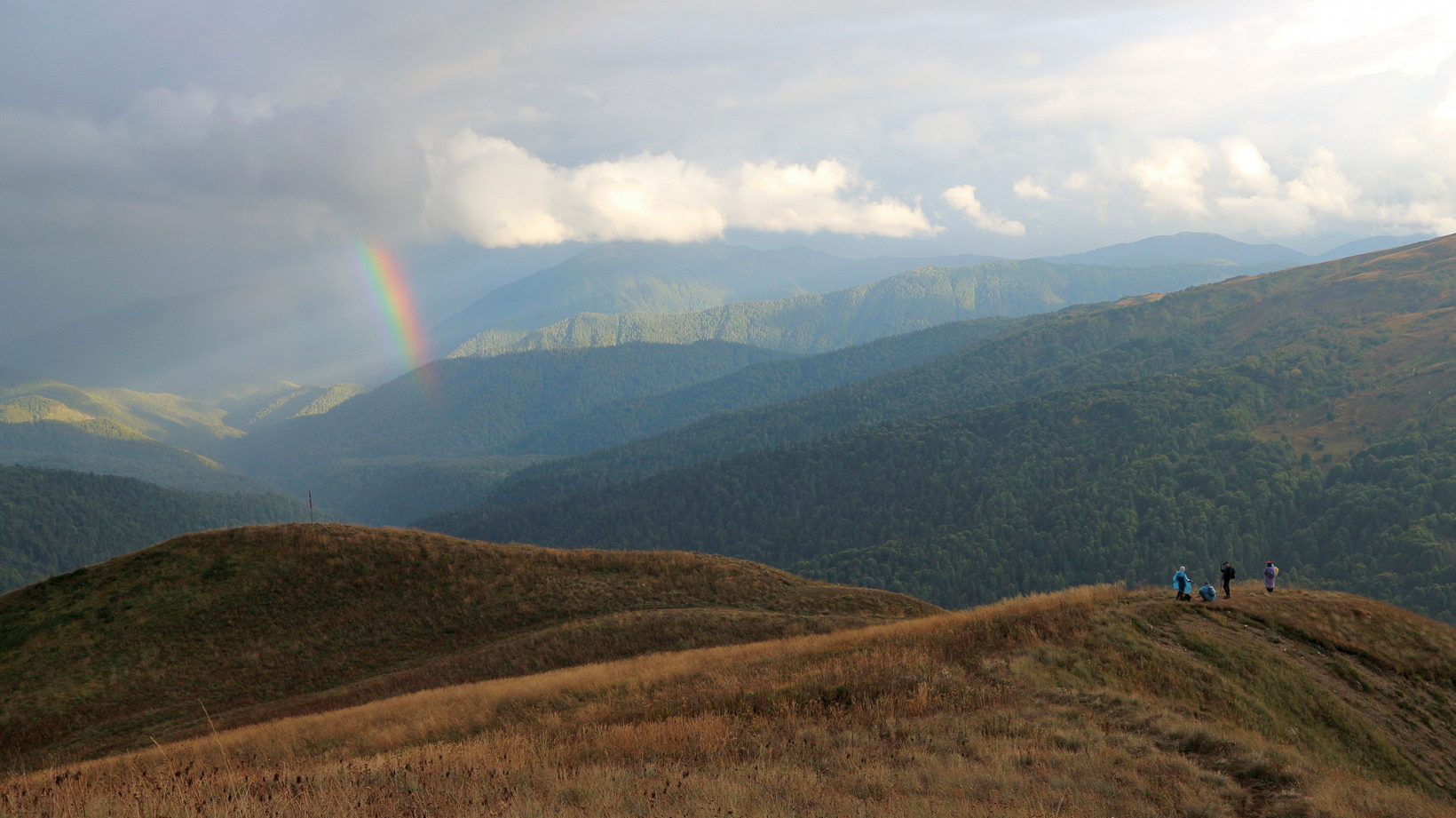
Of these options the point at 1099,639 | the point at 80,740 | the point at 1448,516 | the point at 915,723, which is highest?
the point at 915,723

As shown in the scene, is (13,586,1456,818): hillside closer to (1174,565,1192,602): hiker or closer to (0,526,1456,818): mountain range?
(0,526,1456,818): mountain range

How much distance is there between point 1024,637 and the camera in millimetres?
22719

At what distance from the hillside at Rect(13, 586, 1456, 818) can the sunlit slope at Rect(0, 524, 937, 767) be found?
11.1 m

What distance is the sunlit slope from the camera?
121ft

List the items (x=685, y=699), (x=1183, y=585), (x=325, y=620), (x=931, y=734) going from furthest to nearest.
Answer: (x=325, y=620), (x=1183, y=585), (x=685, y=699), (x=931, y=734)

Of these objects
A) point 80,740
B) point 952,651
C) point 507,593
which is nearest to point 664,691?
point 952,651

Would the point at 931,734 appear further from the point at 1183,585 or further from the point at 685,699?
the point at 1183,585

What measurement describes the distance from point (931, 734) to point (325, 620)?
143 feet

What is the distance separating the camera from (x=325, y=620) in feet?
155

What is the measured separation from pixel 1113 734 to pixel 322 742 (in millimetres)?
19570

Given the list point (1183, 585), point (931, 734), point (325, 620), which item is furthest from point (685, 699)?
point (325, 620)

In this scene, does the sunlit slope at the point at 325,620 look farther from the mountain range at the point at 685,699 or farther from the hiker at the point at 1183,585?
the hiker at the point at 1183,585

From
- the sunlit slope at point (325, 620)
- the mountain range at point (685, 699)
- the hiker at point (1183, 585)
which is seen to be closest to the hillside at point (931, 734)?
the mountain range at point (685, 699)

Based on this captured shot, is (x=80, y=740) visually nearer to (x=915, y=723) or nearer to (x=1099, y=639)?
(x=915, y=723)
